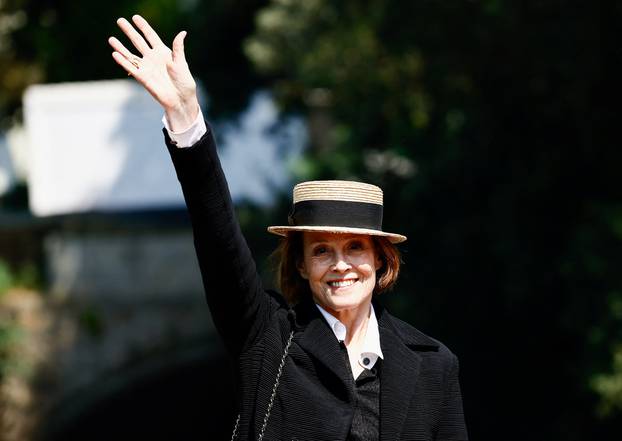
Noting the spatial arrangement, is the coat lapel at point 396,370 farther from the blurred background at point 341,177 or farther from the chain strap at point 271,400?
the blurred background at point 341,177

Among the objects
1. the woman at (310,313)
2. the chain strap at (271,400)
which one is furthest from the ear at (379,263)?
the chain strap at (271,400)

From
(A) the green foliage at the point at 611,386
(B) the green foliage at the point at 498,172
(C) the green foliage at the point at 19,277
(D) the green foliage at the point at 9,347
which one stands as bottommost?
(D) the green foliage at the point at 9,347

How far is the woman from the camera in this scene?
7.91 feet

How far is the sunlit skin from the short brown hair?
6cm

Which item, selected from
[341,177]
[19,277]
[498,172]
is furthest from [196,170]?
[19,277]

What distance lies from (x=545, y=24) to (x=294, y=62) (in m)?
5.09

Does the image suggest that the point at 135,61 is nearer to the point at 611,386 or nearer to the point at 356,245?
the point at 356,245

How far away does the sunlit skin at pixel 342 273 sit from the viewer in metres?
2.63

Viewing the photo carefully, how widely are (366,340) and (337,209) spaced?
0.40 m

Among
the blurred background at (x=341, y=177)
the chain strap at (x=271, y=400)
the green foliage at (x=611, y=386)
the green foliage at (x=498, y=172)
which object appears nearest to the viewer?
the chain strap at (x=271, y=400)

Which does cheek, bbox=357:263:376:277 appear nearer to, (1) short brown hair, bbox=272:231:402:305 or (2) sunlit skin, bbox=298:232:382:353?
(2) sunlit skin, bbox=298:232:382:353

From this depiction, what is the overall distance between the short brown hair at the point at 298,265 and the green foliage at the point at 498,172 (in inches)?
241

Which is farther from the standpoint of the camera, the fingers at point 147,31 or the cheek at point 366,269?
the cheek at point 366,269

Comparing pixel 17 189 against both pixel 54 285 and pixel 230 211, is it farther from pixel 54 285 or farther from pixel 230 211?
pixel 230 211
